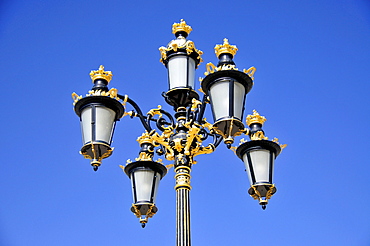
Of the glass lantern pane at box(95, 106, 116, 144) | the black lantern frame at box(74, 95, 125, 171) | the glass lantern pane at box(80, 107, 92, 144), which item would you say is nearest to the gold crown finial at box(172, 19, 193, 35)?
the black lantern frame at box(74, 95, 125, 171)

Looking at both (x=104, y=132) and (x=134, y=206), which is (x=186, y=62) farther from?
(x=134, y=206)

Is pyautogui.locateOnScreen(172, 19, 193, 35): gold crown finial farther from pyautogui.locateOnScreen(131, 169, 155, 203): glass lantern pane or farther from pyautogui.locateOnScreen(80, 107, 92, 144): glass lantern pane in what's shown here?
pyautogui.locateOnScreen(131, 169, 155, 203): glass lantern pane

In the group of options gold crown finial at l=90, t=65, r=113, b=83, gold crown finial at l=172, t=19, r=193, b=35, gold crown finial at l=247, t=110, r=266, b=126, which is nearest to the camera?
gold crown finial at l=90, t=65, r=113, b=83

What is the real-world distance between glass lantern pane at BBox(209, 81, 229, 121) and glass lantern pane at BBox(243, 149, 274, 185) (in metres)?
1.37

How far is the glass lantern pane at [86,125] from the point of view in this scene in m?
7.11

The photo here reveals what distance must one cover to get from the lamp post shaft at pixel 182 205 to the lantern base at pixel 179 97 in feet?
3.08

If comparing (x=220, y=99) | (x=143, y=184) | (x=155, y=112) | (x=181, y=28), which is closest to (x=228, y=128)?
(x=220, y=99)

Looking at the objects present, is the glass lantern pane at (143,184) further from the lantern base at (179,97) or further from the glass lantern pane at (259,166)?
the glass lantern pane at (259,166)

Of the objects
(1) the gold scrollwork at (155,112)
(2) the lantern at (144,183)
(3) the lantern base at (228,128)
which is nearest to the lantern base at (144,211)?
(2) the lantern at (144,183)

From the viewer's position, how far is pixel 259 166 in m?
7.94

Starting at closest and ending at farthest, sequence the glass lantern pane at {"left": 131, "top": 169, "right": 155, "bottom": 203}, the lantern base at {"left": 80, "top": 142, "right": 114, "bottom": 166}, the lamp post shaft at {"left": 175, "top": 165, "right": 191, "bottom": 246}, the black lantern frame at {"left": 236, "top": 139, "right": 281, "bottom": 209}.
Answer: the lamp post shaft at {"left": 175, "top": 165, "right": 191, "bottom": 246} < the lantern base at {"left": 80, "top": 142, "right": 114, "bottom": 166} < the black lantern frame at {"left": 236, "top": 139, "right": 281, "bottom": 209} < the glass lantern pane at {"left": 131, "top": 169, "right": 155, "bottom": 203}

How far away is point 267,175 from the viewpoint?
25.9ft

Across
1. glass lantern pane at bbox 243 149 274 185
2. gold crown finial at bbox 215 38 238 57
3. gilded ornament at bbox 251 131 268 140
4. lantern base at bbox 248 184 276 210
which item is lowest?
lantern base at bbox 248 184 276 210

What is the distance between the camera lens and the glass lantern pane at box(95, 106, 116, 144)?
7.10 m
